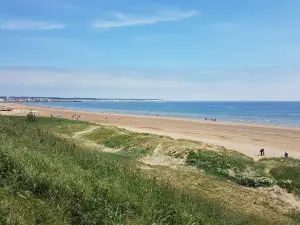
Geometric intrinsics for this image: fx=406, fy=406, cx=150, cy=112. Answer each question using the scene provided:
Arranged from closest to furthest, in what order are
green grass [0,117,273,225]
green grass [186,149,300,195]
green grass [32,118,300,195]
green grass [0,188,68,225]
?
green grass [0,188,68,225] → green grass [0,117,273,225] → green grass [186,149,300,195] → green grass [32,118,300,195]

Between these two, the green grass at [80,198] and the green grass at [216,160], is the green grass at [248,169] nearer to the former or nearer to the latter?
the green grass at [216,160]

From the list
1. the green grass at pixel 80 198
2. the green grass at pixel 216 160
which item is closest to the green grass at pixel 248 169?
the green grass at pixel 216 160

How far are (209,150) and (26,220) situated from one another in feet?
71.6

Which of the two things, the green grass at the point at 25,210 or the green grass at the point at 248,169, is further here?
the green grass at the point at 248,169

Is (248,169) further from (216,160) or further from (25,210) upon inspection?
(25,210)

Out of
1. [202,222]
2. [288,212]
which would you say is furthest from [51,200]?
[288,212]

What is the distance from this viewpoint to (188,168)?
80.7 feet

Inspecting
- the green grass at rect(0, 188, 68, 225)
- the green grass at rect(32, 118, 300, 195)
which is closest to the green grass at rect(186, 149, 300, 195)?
the green grass at rect(32, 118, 300, 195)

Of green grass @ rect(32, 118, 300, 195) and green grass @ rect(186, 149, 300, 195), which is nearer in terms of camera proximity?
green grass @ rect(186, 149, 300, 195)

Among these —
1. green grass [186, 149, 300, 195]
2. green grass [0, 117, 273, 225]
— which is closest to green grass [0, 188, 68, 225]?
green grass [0, 117, 273, 225]

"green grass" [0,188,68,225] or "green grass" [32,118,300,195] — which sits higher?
"green grass" [0,188,68,225]

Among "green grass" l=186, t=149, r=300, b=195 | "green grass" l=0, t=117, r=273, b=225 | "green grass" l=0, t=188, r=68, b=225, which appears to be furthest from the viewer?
"green grass" l=186, t=149, r=300, b=195

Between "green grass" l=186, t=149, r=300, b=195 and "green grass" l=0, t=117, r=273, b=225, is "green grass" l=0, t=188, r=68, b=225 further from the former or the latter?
"green grass" l=186, t=149, r=300, b=195

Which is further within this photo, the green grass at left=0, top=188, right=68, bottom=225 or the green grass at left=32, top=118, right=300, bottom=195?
the green grass at left=32, top=118, right=300, bottom=195
